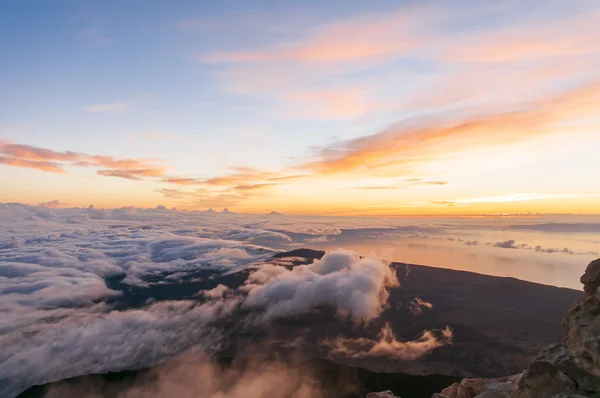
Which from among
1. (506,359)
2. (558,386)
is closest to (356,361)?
(506,359)

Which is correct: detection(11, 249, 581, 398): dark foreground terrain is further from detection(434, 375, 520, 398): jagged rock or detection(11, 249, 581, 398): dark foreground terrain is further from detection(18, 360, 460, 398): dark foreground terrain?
detection(434, 375, 520, 398): jagged rock

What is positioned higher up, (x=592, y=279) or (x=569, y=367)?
(x=592, y=279)

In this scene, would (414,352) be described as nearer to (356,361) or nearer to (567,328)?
(356,361)

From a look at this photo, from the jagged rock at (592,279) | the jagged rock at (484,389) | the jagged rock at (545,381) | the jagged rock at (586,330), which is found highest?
the jagged rock at (592,279)

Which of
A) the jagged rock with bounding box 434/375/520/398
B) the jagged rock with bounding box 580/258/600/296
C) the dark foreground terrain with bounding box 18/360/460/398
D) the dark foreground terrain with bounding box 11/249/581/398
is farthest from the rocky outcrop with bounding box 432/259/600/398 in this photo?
the dark foreground terrain with bounding box 11/249/581/398

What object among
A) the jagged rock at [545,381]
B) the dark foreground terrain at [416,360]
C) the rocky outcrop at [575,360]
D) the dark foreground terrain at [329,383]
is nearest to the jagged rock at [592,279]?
the rocky outcrop at [575,360]

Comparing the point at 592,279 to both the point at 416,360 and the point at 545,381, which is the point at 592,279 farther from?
the point at 416,360

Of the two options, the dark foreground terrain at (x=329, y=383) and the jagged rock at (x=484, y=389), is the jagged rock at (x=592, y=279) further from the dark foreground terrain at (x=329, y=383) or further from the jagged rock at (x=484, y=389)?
the dark foreground terrain at (x=329, y=383)

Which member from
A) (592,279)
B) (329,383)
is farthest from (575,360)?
(329,383)
